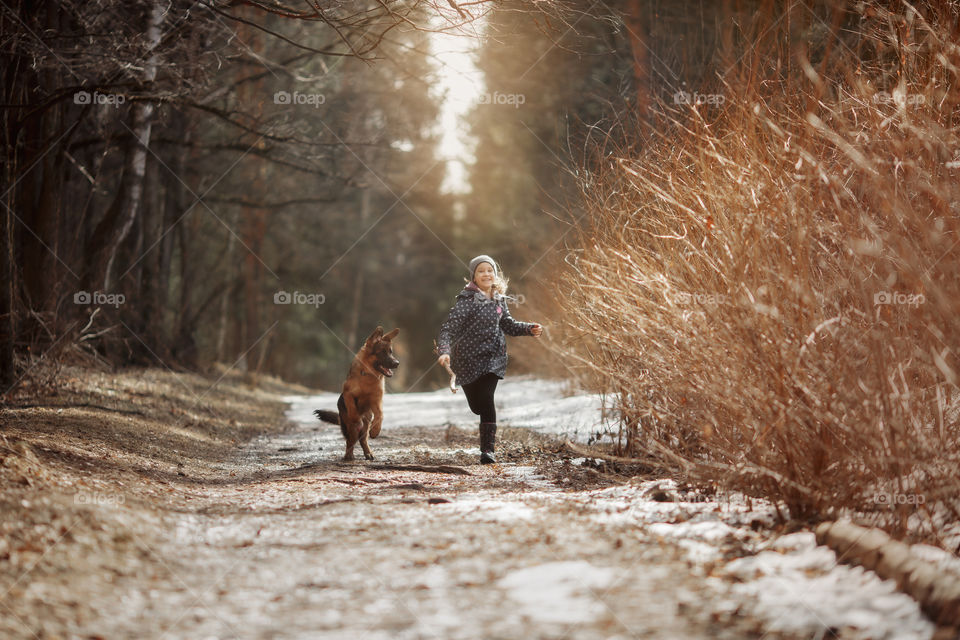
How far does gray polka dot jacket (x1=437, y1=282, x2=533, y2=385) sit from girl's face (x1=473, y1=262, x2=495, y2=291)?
0.10 m

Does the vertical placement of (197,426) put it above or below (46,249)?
A: below

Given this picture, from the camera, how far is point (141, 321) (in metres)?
16.4

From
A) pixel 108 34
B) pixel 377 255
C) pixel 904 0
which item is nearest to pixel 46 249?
pixel 108 34

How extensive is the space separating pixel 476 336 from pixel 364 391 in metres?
1.39

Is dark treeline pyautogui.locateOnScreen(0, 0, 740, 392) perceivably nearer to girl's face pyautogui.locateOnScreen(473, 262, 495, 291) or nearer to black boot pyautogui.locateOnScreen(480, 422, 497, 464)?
girl's face pyautogui.locateOnScreen(473, 262, 495, 291)

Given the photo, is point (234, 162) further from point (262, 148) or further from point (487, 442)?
point (487, 442)

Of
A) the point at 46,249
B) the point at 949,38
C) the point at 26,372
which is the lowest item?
the point at 26,372

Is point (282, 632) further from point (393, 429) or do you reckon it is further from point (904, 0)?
point (393, 429)

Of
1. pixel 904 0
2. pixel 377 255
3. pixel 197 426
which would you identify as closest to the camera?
pixel 904 0

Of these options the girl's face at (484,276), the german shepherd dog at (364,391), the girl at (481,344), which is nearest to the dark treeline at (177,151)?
the girl's face at (484,276)

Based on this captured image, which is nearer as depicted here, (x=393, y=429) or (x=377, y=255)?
(x=393, y=429)

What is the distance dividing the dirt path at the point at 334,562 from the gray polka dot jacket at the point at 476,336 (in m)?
1.72

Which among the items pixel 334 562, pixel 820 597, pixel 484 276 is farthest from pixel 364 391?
pixel 820 597

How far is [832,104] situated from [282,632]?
4453mm
